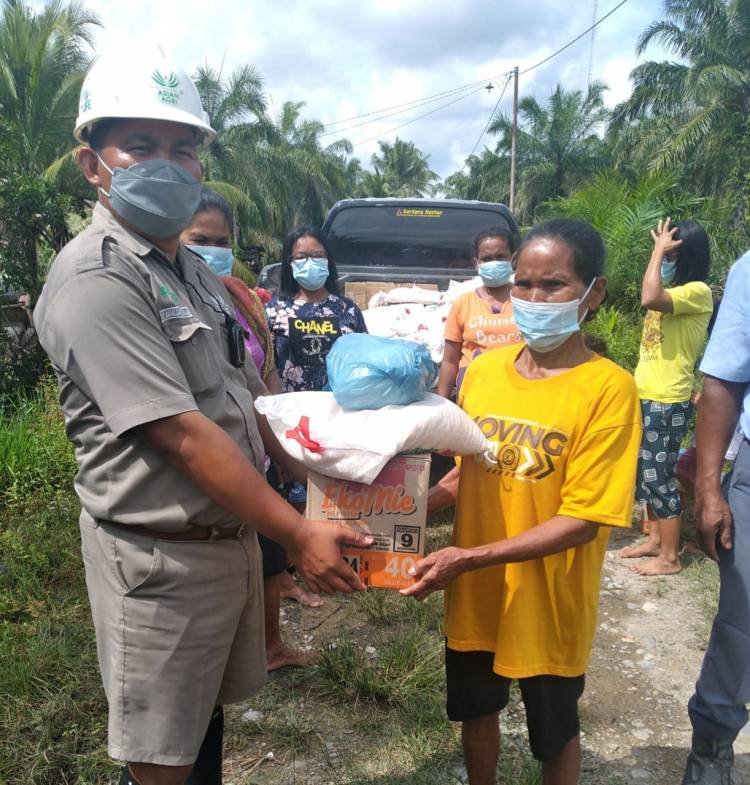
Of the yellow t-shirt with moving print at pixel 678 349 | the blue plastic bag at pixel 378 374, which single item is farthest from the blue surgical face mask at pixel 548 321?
the yellow t-shirt with moving print at pixel 678 349

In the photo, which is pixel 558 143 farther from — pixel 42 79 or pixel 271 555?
pixel 271 555

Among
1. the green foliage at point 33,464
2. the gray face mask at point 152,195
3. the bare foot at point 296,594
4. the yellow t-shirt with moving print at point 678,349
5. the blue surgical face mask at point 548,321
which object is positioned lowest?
the bare foot at point 296,594

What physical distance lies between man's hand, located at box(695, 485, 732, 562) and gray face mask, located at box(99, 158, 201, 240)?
173 centimetres

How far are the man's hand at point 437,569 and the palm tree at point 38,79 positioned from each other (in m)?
12.8

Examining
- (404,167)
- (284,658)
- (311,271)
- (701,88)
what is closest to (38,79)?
(311,271)

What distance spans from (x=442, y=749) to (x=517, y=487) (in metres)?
1.21

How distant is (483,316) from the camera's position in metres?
3.57

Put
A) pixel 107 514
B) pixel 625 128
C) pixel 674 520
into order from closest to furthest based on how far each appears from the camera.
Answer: pixel 107 514 < pixel 674 520 < pixel 625 128

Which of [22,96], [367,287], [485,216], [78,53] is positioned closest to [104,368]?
[367,287]

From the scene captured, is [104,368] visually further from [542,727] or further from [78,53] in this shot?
[78,53]

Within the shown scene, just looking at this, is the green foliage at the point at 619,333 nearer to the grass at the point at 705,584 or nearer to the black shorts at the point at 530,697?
the grass at the point at 705,584

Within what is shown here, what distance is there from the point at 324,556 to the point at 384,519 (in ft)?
0.60

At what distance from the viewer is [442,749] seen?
2.27 m

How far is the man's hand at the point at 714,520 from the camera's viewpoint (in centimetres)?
197
